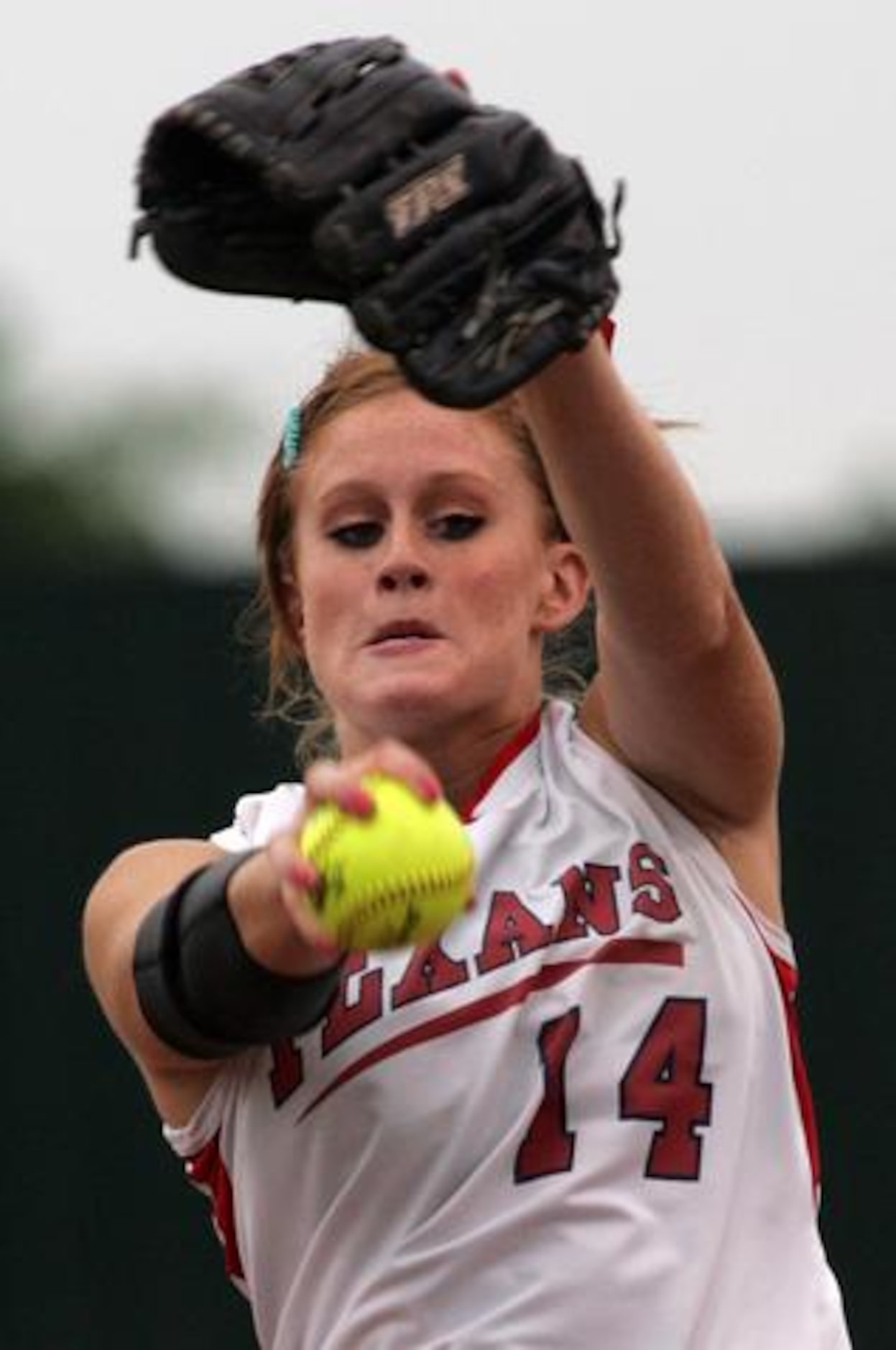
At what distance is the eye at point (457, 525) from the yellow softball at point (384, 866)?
25.9 inches

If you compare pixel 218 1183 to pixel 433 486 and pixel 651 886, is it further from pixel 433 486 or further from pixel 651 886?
pixel 433 486

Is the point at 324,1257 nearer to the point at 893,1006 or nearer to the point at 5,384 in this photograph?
the point at 893,1006

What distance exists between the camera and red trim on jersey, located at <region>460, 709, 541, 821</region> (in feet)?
12.0

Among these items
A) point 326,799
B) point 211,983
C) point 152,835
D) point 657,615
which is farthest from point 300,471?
point 152,835

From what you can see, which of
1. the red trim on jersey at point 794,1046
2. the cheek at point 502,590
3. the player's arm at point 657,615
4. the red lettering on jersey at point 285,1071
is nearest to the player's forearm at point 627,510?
the player's arm at point 657,615

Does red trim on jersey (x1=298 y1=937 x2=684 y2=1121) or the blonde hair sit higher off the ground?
the blonde hair

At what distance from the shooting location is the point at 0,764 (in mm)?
6035

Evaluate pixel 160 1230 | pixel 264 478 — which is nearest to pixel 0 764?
pixel 160 1230

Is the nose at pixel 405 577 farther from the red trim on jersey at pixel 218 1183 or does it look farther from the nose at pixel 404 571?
the red trim on jersey at pixel 218 1183

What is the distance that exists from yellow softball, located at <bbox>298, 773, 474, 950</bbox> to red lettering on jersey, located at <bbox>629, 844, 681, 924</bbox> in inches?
22.0

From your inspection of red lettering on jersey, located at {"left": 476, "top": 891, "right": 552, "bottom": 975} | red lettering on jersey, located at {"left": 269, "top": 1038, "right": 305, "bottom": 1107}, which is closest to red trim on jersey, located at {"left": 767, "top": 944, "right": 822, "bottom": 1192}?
red lettering on jersey, located at {"left": 476, "top": 891, "right": 552, "bottom": 975}

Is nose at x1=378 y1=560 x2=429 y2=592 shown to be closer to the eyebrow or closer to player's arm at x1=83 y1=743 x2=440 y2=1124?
the eyebrow

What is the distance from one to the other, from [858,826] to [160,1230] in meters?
1.30

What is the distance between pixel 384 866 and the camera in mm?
2922
